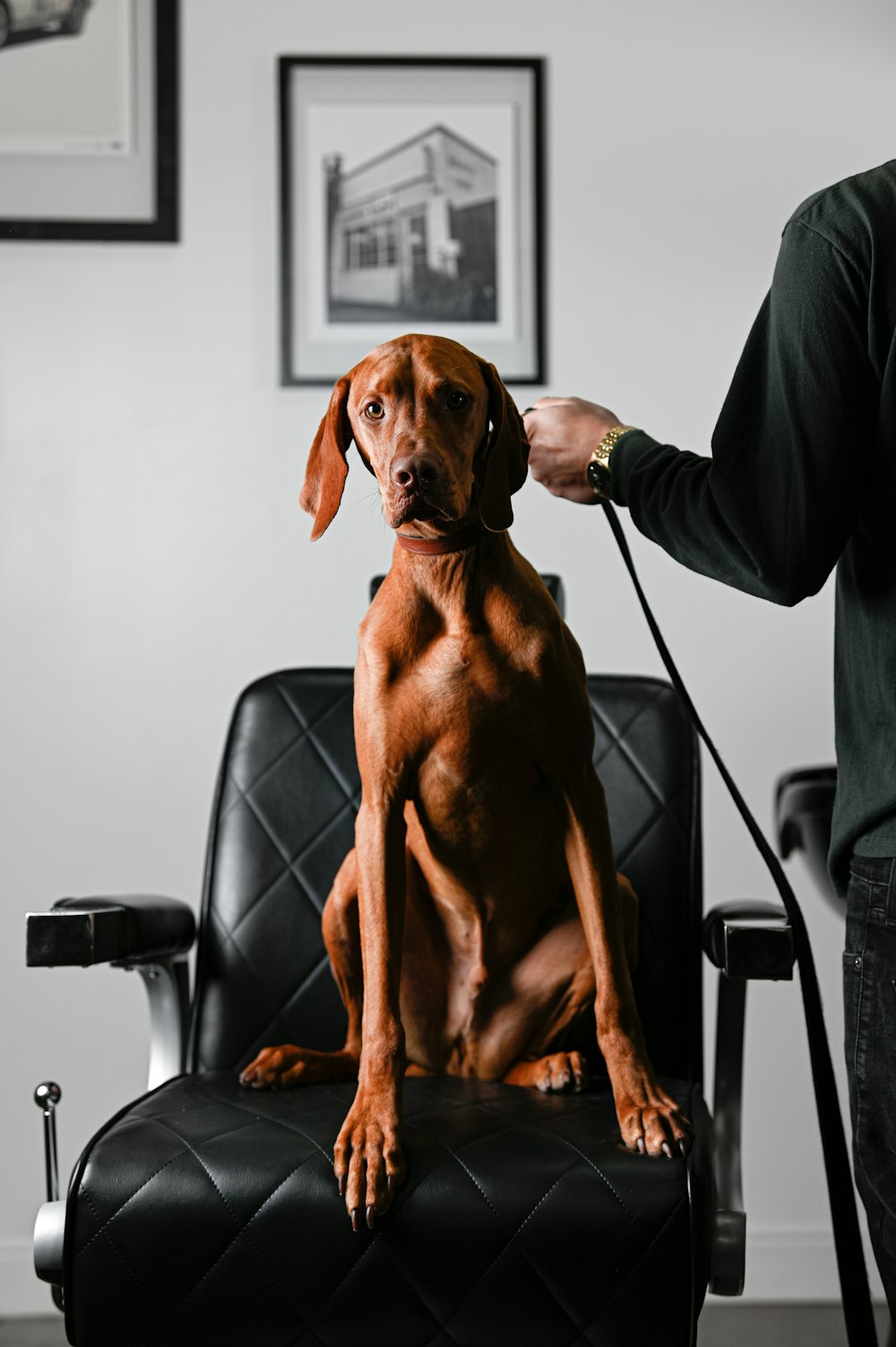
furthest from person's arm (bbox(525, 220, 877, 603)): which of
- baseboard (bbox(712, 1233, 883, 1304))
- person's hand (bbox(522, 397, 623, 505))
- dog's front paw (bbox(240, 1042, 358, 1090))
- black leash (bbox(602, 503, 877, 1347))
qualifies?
baseboard (bbox(712, 1233, 883, 1304))

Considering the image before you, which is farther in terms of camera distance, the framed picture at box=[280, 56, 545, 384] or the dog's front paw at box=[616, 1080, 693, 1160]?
the framed picture at box=[280, 56, 545, 384]

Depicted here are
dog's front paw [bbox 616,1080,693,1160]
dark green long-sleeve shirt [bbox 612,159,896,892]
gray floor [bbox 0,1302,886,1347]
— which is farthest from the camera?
gray floor [bbox 0,1302,886,1347]

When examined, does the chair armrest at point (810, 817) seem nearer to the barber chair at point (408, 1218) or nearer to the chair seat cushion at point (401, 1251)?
the barber chair at point (408, 1218)

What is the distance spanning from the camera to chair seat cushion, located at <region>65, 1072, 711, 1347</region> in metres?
1.08

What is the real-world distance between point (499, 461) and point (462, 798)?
34 cm

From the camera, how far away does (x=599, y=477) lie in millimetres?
1296

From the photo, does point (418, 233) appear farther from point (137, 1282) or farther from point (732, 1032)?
point (137, 1282)

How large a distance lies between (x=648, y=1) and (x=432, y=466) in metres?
1.63

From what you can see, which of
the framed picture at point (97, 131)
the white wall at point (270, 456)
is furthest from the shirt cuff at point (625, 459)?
the framed picture at point (97, 131)

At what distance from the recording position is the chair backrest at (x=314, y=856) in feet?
5.19

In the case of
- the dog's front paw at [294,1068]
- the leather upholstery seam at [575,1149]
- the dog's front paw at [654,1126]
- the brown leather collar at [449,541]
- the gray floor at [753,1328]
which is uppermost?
the brown leather collar at [449,541]

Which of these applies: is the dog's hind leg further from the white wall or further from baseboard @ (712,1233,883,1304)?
baseboard @ (712,1233,883,1304)

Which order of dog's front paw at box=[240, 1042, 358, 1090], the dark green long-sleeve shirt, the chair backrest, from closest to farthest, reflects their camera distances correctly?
the dark green long-sleeve shirt < dog's front paw at box=[240, 1042, 358, 1090] < the chair backrest

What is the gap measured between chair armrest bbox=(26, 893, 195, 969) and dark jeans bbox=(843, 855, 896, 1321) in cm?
74
